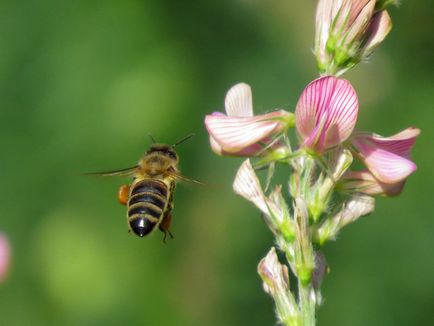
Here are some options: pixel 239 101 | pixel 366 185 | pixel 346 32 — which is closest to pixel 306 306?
pixel 366 185

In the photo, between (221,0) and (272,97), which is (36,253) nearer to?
(272,97)

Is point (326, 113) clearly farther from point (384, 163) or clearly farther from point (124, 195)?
point (124, 195)

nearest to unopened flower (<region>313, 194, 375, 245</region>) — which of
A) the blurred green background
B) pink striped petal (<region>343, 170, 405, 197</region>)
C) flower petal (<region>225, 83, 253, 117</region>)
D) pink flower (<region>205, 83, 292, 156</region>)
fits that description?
pink striped petal (<region>343, 170, 405, 197</region>)

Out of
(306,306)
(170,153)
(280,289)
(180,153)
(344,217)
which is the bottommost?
(306,306)

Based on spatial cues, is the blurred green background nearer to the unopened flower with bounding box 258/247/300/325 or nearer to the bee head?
the bee head

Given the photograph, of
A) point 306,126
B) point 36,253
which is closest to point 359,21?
point 306,126

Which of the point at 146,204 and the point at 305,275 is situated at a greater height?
the point at 146,204

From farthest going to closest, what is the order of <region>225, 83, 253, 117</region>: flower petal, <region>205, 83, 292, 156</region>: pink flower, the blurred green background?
1. the blurred green background
2. <region>225, 83, 253, 117</region>: flower petal
3. <region>205, 83, 292, 156</region>: pink flower
